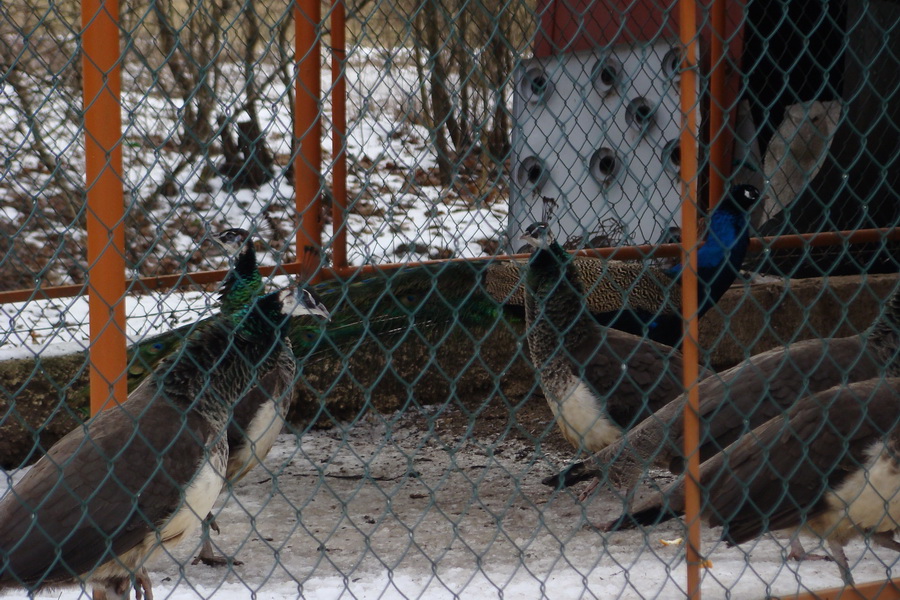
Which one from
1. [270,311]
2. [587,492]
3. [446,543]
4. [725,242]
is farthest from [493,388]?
[725,242]

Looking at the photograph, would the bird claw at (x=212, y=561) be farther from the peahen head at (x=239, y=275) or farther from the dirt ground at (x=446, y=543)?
the peahen head at (x=239, y=275)

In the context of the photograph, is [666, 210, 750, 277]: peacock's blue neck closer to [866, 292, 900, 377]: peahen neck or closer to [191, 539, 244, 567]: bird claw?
[866, 292, 900, 377]: peahen neck

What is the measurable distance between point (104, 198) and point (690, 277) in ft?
5.24

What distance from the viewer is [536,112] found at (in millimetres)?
7234

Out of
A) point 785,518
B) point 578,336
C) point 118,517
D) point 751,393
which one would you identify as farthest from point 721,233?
point 118,517

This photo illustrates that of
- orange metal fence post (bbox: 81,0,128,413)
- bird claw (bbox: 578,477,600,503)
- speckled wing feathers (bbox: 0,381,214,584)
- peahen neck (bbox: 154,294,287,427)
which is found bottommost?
bird claw (bbox: 578,477,600,503)

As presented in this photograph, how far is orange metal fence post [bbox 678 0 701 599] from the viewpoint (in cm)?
264

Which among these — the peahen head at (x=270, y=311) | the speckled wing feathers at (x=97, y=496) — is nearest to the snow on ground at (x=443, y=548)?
the speckled wing feathers at (x=97, y=496)

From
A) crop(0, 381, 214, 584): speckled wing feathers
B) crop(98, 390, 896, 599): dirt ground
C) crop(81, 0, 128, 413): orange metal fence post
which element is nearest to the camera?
crop(81, 0, 128, 413): orange metal fence post

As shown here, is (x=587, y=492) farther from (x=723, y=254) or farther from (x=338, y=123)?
(x=338, y=123)

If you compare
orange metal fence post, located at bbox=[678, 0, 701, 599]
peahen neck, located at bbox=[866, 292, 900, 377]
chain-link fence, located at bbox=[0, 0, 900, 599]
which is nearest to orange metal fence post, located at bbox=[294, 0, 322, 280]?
chain-link fence, located at bbox=[0, 0, 900, 599]

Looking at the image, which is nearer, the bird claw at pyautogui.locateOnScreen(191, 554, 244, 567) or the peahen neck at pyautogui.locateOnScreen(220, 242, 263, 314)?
the bird claw at pyautogui.locateOnScreen(191, 554, 244, 567)

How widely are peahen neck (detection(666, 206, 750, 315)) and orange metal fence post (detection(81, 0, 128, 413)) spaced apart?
3.17 meters

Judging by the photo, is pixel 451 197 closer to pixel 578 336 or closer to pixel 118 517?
pixel 578 336
